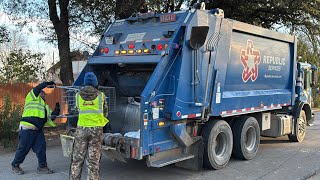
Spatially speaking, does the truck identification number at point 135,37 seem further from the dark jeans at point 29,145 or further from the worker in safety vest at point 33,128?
the dark jeans at point 29,145

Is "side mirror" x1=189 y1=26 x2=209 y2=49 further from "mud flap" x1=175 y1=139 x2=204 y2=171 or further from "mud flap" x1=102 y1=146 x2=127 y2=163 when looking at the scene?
"mud flap" x1=102 y1=146 x2=127 y2=163

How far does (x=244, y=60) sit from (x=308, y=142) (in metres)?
4.09

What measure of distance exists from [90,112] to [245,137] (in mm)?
3691

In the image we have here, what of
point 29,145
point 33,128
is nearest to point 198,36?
point 33,128

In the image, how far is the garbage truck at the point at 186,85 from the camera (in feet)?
19.2

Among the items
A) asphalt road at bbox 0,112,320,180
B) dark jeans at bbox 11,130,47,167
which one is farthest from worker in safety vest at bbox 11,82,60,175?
asphalt road at bbox 0,112,320,180

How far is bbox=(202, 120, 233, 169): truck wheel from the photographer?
6688 mm

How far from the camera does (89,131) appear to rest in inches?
218

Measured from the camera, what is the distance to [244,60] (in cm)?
758

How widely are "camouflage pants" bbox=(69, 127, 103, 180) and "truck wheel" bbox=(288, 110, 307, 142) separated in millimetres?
6331

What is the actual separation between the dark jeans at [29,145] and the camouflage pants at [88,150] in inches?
57.9

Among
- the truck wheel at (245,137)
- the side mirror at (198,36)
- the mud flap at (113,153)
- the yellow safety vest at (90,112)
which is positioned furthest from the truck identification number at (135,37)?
the truck wheel at (245,137)

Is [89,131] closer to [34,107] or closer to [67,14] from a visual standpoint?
[34,107]

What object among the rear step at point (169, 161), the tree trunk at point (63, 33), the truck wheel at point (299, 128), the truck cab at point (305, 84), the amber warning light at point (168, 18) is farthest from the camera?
the tree trunk at point (63, 33)
